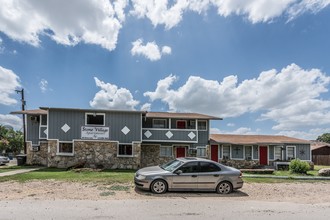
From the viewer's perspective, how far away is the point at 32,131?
81.6 feet

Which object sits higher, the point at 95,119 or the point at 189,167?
the point at 95,119

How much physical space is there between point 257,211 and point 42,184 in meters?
9.50

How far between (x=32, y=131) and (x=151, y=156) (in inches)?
434

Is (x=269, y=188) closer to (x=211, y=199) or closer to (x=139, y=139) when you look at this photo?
(x=211, y=199)

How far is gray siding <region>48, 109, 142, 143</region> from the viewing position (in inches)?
872

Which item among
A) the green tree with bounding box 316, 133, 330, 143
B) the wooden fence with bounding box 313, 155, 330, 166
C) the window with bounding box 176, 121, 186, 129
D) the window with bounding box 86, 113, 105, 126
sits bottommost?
the wooden fence with bounding box 313, 155, 330, 166

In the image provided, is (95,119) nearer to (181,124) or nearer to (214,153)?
(181,124)

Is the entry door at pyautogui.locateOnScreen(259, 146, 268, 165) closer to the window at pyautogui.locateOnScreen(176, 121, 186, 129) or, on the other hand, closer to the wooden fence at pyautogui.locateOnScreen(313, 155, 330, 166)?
the window at pyautogui.locateOnScreen(176, 121, 186, 129)

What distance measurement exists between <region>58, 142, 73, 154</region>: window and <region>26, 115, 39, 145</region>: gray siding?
3.73 metres

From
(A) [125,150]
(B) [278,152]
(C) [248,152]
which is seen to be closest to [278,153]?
(B) [278,152]

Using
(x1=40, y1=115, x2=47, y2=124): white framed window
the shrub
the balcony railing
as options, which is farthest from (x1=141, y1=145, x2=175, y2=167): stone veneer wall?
the shrub

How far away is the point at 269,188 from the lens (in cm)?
1315

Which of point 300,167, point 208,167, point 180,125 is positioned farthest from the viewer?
point 180,125

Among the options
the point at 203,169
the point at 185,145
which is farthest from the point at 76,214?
the point at 185,145
